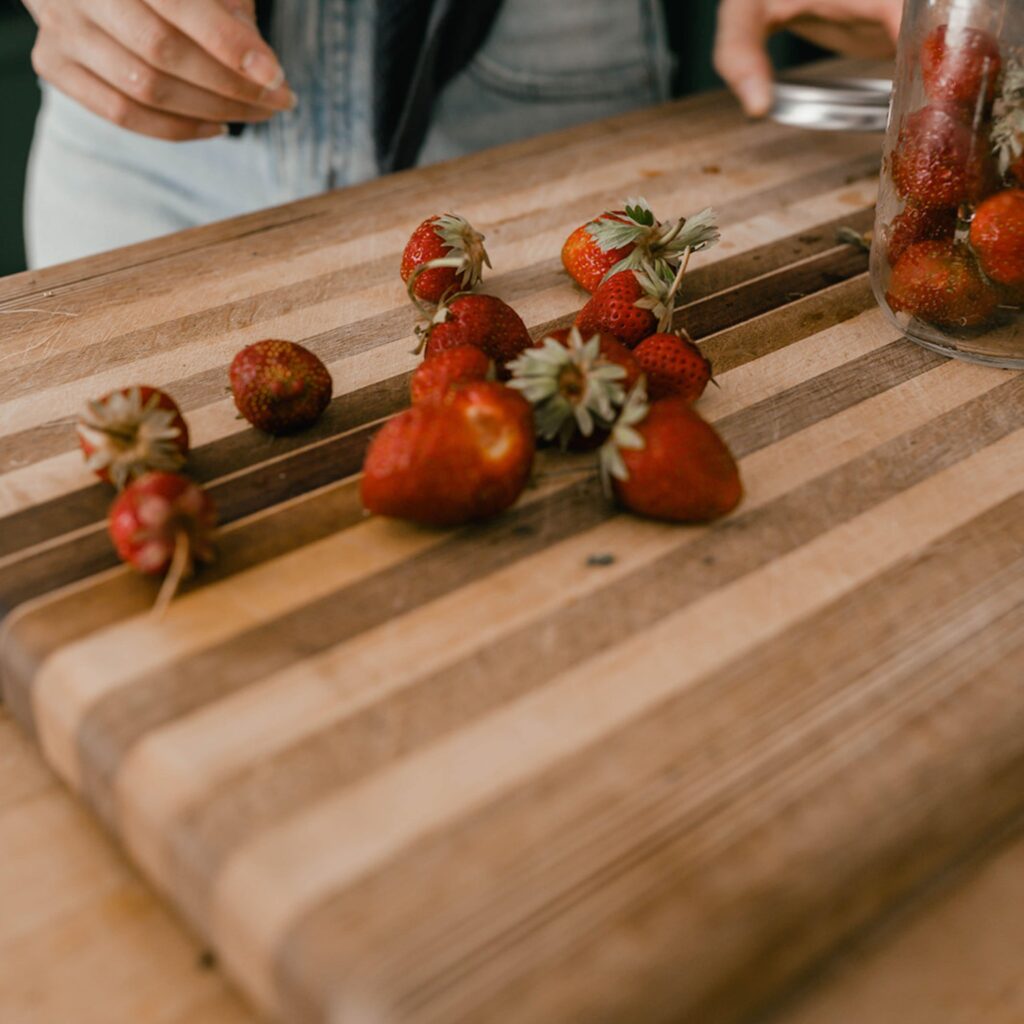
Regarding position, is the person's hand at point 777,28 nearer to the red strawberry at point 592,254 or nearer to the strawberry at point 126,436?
the red strawberry at point 592,254

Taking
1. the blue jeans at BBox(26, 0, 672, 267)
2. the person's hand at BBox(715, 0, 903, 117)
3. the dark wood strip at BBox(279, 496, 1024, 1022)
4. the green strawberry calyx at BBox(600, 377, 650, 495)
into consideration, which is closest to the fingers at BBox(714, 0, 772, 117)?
the person's hand at BBox(715, 0, 903, 117)

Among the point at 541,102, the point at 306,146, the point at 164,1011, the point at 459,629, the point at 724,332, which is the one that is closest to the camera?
the point at 164,1011

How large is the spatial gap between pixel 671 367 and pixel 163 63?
0.66 metres

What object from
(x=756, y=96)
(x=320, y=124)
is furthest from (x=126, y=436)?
(x=756, y=96)

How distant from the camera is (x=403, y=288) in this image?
106cm

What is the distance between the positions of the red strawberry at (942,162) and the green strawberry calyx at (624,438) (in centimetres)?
32

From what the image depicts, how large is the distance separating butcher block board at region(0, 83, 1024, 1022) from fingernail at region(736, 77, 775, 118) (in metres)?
0.59

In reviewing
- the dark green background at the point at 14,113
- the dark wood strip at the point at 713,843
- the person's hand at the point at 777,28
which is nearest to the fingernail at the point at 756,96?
the person's hand at the point at 777,28

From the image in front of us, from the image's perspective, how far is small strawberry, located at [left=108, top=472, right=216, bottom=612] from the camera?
666 mm

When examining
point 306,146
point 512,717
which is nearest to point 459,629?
point 512,717

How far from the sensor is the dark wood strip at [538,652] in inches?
21.8

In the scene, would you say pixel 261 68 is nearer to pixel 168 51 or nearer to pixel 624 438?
pixel 168 51

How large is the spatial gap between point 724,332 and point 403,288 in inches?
11.9

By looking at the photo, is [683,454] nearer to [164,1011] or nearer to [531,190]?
[164,1011]
